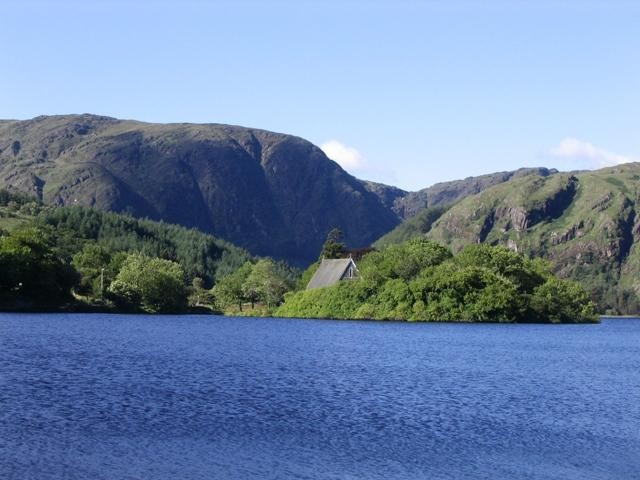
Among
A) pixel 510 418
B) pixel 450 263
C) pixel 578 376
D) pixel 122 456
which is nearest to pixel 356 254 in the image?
pixel 450 263

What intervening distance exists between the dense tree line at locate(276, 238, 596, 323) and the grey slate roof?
135 inches

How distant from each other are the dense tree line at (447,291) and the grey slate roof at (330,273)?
343 cm

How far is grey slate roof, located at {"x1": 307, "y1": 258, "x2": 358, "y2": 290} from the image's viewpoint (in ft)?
530

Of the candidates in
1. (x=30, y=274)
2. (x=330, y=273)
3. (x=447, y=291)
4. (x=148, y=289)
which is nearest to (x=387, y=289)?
(x=447, y=291)

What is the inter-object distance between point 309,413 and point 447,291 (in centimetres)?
9395

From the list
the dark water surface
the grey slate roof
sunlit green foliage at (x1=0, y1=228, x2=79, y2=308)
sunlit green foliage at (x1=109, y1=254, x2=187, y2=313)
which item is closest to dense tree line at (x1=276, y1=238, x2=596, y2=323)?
the grey slate roof

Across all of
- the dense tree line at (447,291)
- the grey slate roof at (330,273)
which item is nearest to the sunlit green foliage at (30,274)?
the dense tree line at (447,291)

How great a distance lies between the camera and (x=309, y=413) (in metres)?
41.6

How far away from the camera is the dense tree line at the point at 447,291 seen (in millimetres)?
134375

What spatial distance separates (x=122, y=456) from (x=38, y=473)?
3.68 m

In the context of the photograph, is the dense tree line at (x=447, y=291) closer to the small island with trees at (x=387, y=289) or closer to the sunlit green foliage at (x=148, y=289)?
the small island with trees at (x=387, y=289)

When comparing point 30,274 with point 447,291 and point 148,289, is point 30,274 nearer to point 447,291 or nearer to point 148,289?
point 148,289

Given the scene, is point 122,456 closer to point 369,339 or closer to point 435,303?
point 369,339

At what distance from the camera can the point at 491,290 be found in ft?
440
